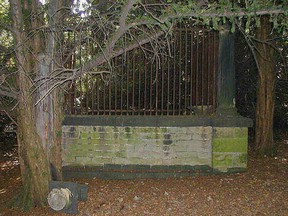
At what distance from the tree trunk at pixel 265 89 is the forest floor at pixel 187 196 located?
4.95 ft

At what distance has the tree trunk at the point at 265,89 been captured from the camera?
24.5 ft

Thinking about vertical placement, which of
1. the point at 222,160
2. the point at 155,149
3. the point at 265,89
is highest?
the point at 265,89

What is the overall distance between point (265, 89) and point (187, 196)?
156 inches

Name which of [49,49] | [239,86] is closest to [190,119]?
[49,49]

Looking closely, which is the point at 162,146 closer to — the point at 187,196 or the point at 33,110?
the point at 187,196

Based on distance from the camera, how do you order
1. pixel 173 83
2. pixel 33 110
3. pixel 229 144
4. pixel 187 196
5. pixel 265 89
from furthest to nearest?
pixel 265 89 → pixel 173 83 → pixel 229 144 → pixel 187 196 → pixel 33 110

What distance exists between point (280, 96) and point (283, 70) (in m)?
1.12

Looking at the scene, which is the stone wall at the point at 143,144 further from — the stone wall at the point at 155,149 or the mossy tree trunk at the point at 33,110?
the mossy tree trunk at the point at 33,110

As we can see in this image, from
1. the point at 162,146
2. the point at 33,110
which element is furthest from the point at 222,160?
the point at 33,110

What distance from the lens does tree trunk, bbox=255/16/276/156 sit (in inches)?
294

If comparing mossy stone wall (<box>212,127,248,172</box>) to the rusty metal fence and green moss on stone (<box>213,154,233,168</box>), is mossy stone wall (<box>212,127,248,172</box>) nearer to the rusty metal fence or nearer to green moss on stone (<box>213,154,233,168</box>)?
green moss on stone (<box>213,154,233,168</box>)

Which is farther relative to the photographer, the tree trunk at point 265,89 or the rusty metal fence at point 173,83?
the tree trunk at point 265,89

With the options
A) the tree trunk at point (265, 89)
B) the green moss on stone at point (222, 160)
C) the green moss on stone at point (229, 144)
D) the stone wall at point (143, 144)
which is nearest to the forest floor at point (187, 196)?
the green moss on stone at point (222, 160)

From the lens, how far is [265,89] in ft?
24.8
